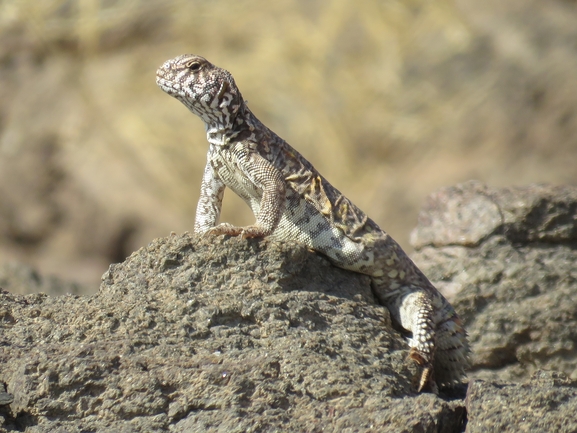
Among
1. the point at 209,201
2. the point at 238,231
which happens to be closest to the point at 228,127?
the point at 209,201

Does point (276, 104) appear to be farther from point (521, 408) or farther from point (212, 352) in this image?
point (521, 408)

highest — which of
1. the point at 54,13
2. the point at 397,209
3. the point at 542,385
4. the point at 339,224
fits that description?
the point at 54,13

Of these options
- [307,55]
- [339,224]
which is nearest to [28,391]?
[339,224]

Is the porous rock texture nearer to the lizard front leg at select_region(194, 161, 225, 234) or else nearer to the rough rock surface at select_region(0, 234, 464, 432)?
the rough rock surface at select_region(0, 234, 464, 432)

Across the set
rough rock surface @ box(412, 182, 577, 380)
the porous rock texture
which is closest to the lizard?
the porous rock texture

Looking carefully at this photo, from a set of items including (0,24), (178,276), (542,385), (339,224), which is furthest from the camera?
(0,24)

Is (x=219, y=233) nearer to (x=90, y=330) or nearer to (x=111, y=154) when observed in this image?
(x=90, y=330)

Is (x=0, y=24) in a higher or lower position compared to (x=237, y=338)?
higher
